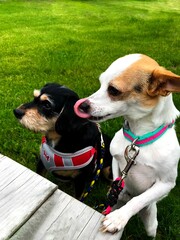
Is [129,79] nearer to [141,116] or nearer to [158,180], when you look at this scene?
[141,116]

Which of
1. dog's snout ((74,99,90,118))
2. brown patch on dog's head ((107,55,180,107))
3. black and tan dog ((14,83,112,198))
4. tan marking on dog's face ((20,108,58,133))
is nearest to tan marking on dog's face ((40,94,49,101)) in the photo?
black and tan dog ((14,83,112,198))

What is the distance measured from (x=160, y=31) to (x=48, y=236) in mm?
9212

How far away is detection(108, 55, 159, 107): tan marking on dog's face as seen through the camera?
215 cm

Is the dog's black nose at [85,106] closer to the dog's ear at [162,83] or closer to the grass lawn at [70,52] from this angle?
the dog's ear at [162,83]

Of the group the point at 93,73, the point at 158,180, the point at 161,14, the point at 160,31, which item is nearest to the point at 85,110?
the point at 158,180

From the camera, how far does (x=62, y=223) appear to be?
1.59 metres

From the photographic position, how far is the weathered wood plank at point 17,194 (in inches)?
59.7

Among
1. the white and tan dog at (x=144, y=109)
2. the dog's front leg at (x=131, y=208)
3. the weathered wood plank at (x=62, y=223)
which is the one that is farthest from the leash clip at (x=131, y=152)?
the weathered wood plank at (x=62, y=223)

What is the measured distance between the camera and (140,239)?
2.96 meters

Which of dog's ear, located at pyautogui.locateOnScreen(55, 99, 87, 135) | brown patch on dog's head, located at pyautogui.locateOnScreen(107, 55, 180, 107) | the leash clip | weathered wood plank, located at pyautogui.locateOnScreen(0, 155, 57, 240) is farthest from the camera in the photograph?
dog's ear, located at pyautogui.locateOnScreen(55, 99, 87, 135)

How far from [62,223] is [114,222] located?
333 millimetres

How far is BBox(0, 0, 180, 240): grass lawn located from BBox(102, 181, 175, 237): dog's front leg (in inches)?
35.5

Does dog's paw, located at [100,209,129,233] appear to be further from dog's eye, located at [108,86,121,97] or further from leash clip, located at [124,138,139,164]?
dog's eye, located at [108,86,121,97]

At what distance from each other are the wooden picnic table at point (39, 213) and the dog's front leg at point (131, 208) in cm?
5
